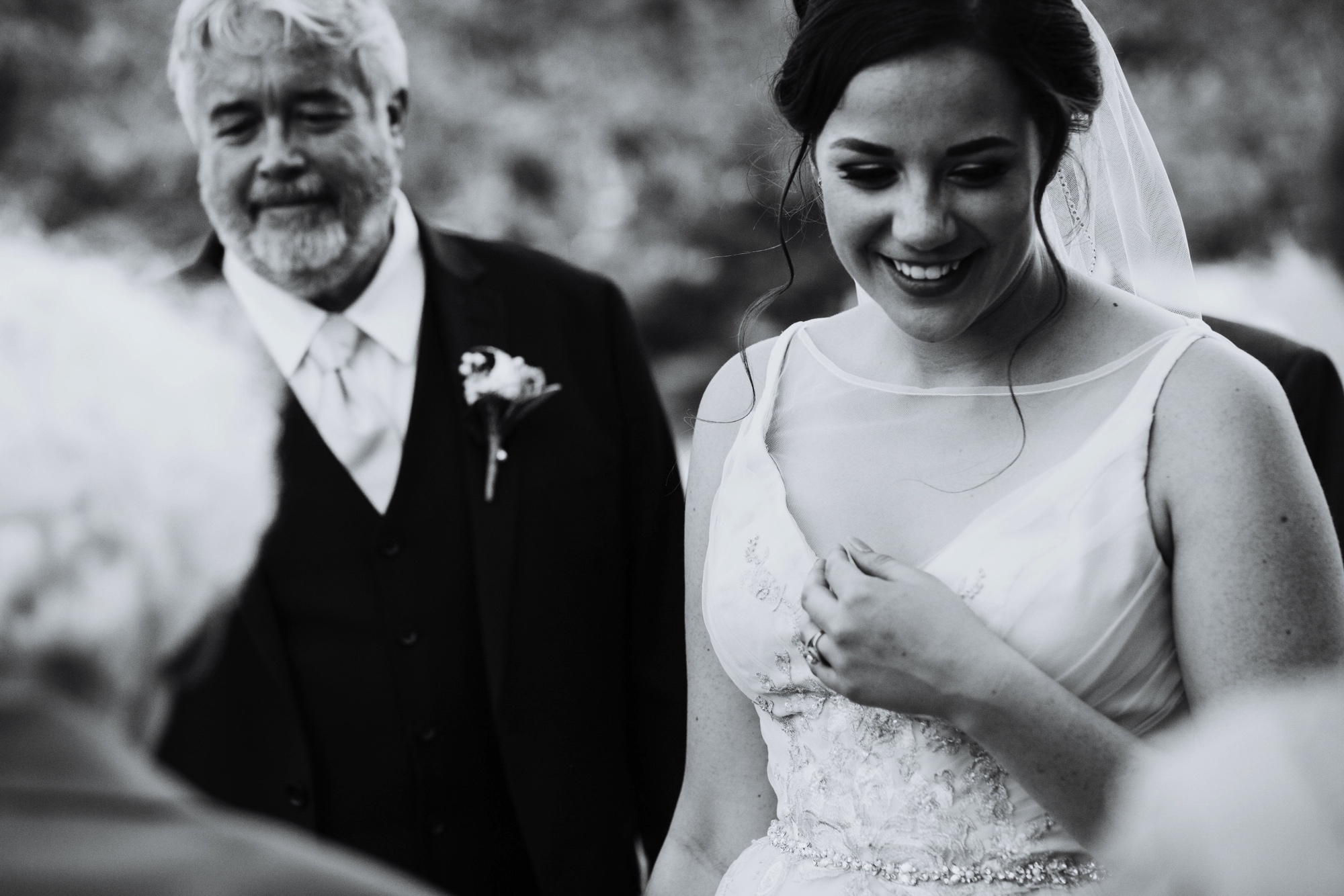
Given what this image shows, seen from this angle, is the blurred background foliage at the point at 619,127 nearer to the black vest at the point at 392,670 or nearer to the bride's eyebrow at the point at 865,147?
the black vest at the point at 392,670

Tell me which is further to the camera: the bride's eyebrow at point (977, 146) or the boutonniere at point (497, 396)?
the boutonniere at point (497, 396)

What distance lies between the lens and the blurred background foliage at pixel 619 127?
9.59 m

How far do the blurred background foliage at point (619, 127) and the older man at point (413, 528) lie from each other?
20.2ft

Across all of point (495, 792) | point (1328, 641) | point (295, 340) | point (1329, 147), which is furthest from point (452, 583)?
point (1329, 147)

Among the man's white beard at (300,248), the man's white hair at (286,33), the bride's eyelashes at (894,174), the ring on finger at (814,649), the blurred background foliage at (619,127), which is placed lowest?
the ring on finger at (814,649)

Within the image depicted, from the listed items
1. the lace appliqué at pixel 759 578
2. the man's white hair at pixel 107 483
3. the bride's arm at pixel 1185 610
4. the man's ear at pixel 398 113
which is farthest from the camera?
the man's ear at pixel 398 113

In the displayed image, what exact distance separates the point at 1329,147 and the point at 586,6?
634 cm

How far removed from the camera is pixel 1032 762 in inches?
81.4

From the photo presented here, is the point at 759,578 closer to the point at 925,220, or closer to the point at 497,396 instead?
the point at 925,220

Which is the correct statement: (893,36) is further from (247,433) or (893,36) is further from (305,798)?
(305,798)

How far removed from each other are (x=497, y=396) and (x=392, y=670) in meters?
0.66

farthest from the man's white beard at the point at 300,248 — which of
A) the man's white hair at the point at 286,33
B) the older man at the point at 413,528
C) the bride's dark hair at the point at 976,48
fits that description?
the bride's dark hair at the point at 976,48

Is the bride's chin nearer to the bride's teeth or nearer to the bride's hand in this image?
the bride's teeth

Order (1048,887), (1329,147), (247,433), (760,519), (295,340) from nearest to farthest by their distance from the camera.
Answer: (247,433) < (1048,887) < (760,519) < (295,340) < (1329,147)
